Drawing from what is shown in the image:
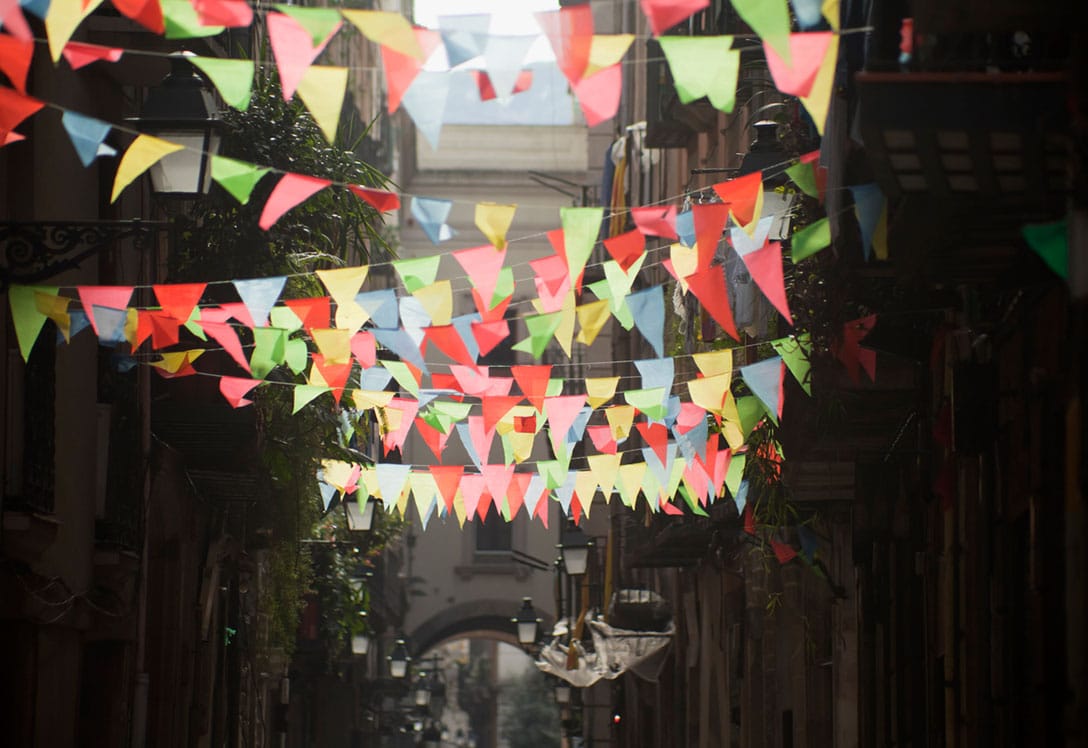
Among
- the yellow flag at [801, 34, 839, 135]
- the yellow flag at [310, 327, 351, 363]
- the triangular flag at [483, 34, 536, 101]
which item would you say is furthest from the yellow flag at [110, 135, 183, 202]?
the yellow flag at [310, 327, 351, 363]

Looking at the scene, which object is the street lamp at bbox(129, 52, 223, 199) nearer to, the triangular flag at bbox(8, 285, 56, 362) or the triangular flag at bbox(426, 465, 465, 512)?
the triangular flag at bbox(8, 285, 56, 362)

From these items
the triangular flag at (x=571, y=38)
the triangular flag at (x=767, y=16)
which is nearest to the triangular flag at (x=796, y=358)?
the triangular flag at (x=571, y=38)

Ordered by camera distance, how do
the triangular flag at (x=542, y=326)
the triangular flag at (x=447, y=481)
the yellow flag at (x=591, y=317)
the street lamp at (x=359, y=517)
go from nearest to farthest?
the triangular flag at (x=542, y=326) → the yellow flag at (x=591, y=317) → the triangular flag at (x=447, y=481) → the street lamp at (x=359, y=517)

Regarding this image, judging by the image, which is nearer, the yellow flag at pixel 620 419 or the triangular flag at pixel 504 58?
the triangular flag at pixel 504 58

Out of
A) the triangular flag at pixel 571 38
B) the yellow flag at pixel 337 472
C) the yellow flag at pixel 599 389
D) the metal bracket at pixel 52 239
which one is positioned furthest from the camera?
the yellow flag at pixel 337 472

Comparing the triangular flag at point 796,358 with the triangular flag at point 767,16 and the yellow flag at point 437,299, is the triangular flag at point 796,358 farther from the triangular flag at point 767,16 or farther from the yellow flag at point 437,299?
the triangular flag at point 767,16

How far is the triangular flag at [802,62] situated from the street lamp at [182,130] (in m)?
3.88

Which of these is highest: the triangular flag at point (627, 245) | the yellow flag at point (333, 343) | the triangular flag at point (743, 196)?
the triangular flag at point (743, 196)

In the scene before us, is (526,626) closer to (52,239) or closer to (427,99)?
(52,239)

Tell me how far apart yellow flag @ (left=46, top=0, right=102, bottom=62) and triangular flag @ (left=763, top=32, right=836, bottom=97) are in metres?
2.41

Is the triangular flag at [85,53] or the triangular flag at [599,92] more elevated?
the triangular flag at [85,53]

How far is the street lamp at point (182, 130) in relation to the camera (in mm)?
10078

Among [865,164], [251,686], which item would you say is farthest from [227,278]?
[251,686]

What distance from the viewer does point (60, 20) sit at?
22.4ft
